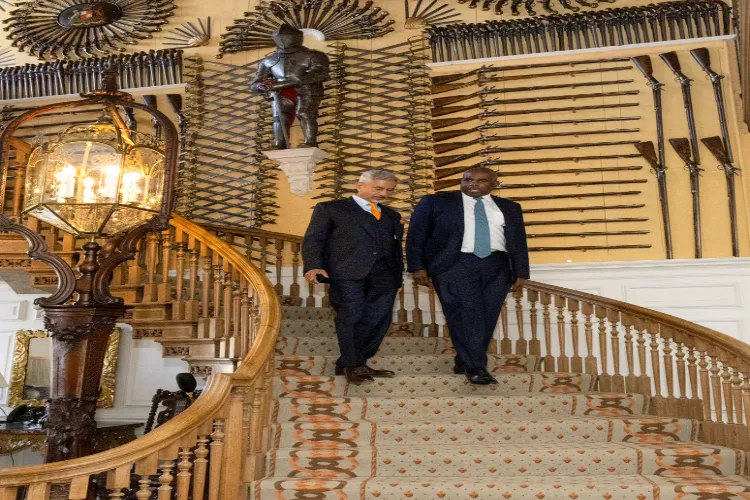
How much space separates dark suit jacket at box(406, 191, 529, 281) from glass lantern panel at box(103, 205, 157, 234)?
138cm

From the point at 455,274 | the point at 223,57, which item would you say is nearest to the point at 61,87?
the point at 223,57

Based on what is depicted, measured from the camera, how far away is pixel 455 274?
3764mm

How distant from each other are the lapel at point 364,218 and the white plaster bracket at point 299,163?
2398mm

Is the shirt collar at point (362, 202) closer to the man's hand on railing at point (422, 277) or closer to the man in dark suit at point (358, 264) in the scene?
the man in dark suit at point (358, 264)

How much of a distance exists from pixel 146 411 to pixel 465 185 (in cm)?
348

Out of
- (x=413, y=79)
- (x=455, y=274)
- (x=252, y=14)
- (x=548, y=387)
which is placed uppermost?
(x=252, y=14)

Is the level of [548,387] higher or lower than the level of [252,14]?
lower

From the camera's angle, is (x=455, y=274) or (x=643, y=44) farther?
(x=643, y=44)

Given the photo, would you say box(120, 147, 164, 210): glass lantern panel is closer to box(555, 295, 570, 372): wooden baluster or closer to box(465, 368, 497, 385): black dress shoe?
box(465, 368, 497, 385): black dress shoe

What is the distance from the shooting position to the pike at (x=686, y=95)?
18.3ft

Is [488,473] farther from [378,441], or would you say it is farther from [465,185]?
[465,185]

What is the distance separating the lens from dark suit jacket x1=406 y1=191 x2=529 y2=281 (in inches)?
150

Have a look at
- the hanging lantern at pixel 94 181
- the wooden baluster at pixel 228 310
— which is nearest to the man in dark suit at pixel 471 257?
the wooden baluster at pixel 228 310

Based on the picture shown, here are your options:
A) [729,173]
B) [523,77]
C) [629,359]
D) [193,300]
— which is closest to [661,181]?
[729,173]
